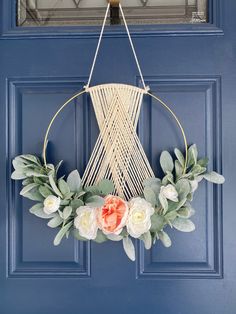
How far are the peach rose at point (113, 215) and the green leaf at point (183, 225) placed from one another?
5.3 inches

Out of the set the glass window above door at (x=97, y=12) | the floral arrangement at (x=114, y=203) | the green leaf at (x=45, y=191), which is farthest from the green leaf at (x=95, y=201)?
the glass window above door at (x=97, y=12)

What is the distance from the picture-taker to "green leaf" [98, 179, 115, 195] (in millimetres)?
1142

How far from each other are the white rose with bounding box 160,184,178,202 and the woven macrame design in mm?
81

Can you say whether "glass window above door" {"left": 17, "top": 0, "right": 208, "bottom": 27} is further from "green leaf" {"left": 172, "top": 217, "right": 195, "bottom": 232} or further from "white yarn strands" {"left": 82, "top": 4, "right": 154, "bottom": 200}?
"green leaf" {"left": 172, "top": 217, "right": 195, "bottom": 232}

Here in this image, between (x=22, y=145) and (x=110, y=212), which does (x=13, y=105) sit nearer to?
(x=22, y=145)

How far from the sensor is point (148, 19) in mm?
1285

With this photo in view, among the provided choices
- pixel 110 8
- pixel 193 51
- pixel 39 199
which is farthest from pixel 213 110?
pixel 39 199

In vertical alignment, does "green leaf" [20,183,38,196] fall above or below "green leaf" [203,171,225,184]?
below

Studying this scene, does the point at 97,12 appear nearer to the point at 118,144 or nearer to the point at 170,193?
the point at 118,144

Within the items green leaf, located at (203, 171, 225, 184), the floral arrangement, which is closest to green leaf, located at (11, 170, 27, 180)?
the floral arrangement

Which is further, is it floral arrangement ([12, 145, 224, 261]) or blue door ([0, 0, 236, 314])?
blue door ([0, 0, 236, 314])

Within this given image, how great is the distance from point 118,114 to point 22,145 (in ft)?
0.96

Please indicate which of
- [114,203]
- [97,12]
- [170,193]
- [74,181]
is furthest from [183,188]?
[97,12]

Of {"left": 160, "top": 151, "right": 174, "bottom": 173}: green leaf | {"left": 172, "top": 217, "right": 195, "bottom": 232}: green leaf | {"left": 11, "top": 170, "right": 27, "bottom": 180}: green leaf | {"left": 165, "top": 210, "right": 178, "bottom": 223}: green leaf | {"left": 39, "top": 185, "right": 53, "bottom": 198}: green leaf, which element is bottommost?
{"left": 172, "top": 217, "right": 195, "bottom": 232}: green leaf
